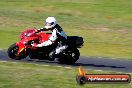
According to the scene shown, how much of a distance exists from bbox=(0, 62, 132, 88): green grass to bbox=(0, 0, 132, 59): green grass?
7183 mm

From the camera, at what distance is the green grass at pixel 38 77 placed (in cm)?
1430

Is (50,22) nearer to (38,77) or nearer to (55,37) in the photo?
(55,37)

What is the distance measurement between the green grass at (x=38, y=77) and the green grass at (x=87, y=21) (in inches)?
283

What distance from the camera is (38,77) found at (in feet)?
51.3

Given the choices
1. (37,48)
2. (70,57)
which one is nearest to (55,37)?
(37,48)

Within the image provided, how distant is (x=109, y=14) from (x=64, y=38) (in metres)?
28.7

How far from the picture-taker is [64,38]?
791 inches

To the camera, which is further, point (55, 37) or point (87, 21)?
point (87, 21)

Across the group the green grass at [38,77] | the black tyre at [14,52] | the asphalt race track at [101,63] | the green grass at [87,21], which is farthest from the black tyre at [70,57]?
the green grass at [87,21]

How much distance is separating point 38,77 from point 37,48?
4.66m

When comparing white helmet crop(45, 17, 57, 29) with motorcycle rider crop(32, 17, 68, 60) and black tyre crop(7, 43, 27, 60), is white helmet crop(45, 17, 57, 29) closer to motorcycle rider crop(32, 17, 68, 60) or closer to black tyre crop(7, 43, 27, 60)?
motorcycle rider crop(32, 17, 68, 60)

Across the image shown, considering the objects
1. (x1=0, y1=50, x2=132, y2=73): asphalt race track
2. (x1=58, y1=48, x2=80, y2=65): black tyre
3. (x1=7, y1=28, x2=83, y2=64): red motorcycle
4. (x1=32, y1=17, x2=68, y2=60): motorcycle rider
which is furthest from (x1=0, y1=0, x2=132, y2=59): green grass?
(x1=32, y1=17, x2=68, y2=60): motorcycle rider

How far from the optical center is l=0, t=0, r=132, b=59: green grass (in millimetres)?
28938

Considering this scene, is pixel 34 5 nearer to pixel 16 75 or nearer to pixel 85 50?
pixel 85 50
